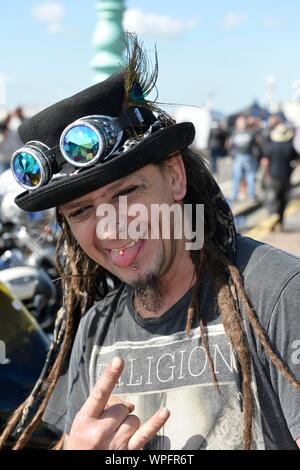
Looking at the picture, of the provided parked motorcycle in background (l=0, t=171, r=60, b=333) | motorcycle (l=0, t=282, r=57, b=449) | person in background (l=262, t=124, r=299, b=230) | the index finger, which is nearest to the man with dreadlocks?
the index finger

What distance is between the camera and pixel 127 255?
1853 millimetres

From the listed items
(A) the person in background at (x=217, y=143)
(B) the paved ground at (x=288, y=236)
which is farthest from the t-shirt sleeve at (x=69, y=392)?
(A) the person in background at (x=217, y=143)

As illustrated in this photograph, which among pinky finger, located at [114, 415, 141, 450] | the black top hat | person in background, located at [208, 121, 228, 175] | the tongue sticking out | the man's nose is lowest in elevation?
person in background, located at [208, 121, 228, 175]

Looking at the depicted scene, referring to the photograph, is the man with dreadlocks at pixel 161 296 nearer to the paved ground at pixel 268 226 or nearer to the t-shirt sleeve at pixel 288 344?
the t-shirt sleeve at pixel 288 344

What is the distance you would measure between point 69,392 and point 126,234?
1.89 feet

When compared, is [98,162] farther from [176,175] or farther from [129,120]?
[176,175]

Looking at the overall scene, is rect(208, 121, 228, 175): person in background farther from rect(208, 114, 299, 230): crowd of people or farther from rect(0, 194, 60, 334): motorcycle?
rect(0, 194, 60, 334): motorcycle

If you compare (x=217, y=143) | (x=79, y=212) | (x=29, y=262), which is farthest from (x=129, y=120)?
(x=217, y=143)

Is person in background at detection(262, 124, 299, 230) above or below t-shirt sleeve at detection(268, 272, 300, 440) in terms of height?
below

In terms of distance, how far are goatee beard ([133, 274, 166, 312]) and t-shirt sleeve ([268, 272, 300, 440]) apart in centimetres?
36

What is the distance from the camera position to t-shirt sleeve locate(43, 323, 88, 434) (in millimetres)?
2043

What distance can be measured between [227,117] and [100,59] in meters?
22.6

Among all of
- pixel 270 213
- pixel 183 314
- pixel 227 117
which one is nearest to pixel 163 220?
pixel 183 314

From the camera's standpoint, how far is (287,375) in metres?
1.60
